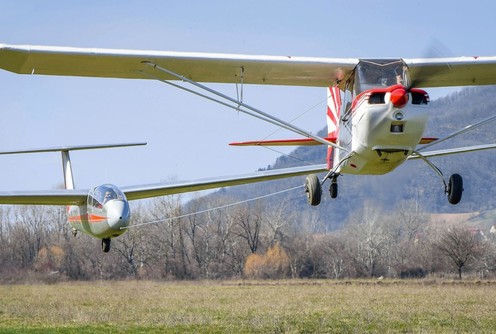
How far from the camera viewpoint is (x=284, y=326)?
68.7 ft

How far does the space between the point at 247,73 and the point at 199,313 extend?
10.1 meters

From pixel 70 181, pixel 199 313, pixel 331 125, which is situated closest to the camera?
pixel 331 125

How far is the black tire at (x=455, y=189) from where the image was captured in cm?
1675

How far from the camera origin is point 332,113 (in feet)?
64.8

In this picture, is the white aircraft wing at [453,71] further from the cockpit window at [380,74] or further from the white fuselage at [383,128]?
the white fuselage at [383,128]

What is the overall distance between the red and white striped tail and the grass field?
4095mm

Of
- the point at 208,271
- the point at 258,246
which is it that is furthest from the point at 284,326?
the point at 258,246

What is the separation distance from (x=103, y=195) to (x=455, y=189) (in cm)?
1390

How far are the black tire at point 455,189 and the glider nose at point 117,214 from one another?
12.5m

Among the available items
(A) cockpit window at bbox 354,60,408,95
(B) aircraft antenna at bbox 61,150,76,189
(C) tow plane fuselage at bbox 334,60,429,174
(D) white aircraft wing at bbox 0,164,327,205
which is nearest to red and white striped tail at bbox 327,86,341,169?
(C) tow plane fuselage at bbox 334,60,429,174

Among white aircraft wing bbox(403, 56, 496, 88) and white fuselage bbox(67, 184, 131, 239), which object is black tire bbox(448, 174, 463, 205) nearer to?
white aircraft wing bbox(403, 56, 496, 88)

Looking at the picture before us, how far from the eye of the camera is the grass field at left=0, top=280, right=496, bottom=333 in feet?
70.0

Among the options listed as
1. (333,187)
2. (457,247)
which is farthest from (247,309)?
(457,247)

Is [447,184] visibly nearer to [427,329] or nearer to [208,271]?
[427,329]
